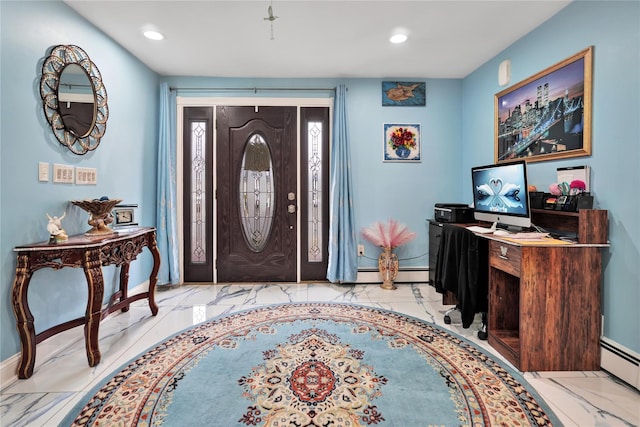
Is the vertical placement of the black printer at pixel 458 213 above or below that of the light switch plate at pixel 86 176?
below

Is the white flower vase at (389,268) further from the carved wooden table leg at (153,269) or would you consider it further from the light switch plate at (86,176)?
the light switch plate at (86,176)

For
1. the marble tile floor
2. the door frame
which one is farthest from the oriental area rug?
the door frame

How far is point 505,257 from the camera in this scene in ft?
7.07

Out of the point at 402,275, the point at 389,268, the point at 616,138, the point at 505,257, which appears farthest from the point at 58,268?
the point at 616,138

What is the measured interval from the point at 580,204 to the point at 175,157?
12.7 feet

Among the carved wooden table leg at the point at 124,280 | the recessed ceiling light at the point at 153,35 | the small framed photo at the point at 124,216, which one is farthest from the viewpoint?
the carved wooden table leg at the point at 124,280

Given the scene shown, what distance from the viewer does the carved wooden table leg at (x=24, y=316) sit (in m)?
1.83

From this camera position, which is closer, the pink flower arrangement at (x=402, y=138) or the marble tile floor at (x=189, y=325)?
the marble tile floor at (x=189, y=325)

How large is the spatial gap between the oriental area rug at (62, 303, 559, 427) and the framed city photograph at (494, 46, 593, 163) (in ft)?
5.50

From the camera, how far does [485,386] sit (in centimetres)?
181

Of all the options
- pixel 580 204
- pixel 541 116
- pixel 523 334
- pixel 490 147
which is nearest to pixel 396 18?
pixel 541 116

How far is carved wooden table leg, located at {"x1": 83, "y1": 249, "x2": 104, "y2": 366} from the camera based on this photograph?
6.39 ft

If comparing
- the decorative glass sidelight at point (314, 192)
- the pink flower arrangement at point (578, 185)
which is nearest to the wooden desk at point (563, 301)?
the pink flower arrangement at point (578, 185)

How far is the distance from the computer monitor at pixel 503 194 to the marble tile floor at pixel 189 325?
96 centimetres
